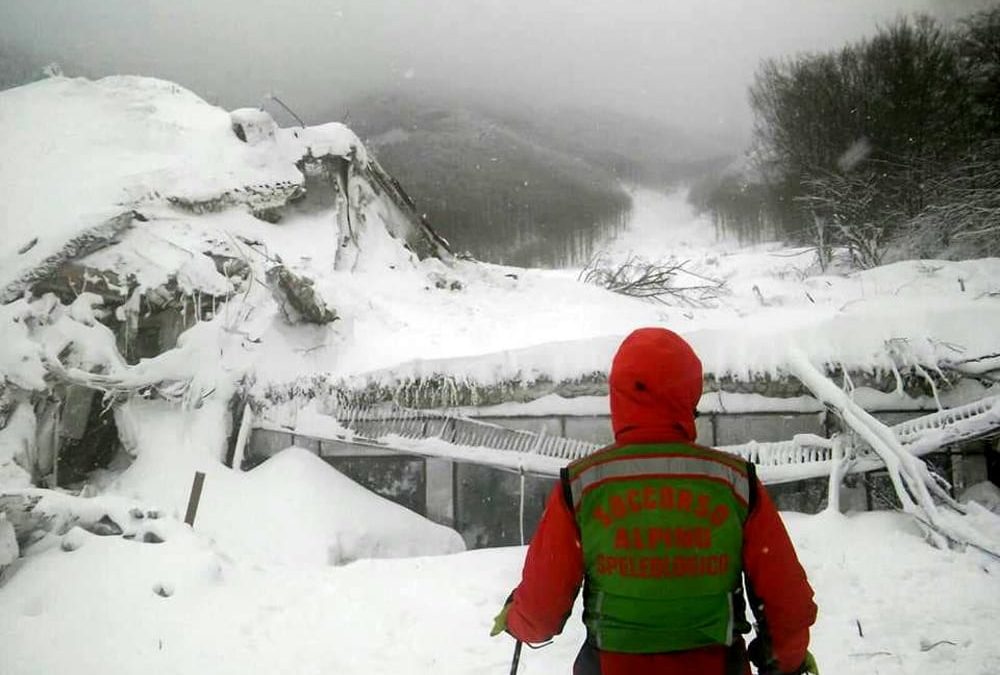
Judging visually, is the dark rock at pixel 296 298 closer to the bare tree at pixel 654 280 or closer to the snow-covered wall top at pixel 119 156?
the snow-covered wall top at pixel 119 156

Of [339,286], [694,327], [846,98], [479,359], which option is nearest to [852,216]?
[846,98]

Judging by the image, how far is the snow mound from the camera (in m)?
3.75

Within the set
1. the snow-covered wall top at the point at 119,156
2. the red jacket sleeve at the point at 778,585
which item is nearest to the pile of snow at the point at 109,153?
the snow-covered wall top at the point at 119,156

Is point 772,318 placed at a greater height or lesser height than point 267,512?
greater

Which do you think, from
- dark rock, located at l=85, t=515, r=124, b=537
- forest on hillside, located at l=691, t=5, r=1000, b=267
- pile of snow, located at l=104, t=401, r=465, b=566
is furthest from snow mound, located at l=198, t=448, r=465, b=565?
forest on hillside, located at l=691, t=5, r=1000, b=267

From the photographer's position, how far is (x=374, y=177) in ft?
22.3

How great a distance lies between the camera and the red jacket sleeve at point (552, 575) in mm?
1210

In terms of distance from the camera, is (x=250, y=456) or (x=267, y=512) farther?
(x=250, y=456)

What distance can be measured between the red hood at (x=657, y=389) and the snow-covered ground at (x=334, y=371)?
165 centimetres

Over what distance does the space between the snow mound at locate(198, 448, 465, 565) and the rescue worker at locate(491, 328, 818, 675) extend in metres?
2.85

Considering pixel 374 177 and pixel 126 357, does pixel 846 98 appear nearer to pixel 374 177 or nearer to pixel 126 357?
pixel 374 177

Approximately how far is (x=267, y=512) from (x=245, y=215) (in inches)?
125

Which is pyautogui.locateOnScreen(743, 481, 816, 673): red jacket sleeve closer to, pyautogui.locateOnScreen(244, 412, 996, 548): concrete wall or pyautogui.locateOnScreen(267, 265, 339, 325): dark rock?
pyautogui.locateOnScreen(244, 412, 996, 548): concrete wall

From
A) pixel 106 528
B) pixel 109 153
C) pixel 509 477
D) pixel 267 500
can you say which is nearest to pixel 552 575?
pixel 106 528
